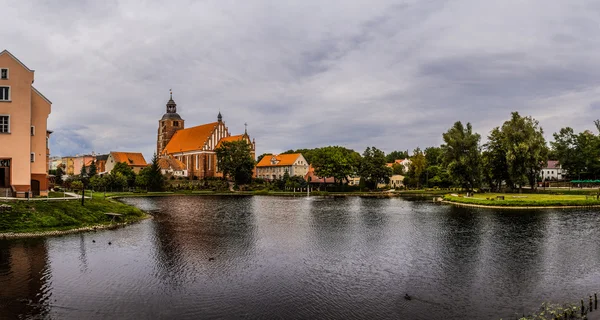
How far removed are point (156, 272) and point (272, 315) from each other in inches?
321

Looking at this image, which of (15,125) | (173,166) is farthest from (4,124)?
(173,166)

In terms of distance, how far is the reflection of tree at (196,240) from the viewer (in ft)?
68.7

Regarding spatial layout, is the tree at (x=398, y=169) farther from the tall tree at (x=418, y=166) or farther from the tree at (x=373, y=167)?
the tree at (x=373, y=167)

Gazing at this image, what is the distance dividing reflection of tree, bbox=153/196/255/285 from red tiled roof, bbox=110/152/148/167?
76.4 meters

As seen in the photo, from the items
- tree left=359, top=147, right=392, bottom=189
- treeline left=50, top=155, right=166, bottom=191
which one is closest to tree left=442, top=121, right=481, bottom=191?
tree left=359, top=147, right=392, bottom=189

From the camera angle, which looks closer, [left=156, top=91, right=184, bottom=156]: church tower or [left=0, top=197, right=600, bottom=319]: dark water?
[left=0, top=197, right=600, bottom=319]: dark water

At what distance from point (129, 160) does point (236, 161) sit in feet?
122

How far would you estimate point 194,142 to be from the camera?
114000 millimetres

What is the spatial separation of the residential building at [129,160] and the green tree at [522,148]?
299ft

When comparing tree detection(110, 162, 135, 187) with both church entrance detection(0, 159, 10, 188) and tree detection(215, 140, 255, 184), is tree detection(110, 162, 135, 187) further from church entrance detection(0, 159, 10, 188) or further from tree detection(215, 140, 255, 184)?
church entrance detection(0, 159, 10, 188)

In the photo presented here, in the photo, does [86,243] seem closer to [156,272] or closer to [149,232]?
[149,232]

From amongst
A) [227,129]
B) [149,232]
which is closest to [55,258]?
[149,232]

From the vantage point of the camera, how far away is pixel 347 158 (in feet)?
312

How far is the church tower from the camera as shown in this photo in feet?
415
